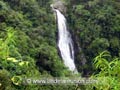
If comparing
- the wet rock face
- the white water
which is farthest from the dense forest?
the white water

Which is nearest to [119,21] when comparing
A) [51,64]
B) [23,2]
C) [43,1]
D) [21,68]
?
[43,1]

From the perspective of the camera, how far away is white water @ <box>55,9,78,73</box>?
19656mm

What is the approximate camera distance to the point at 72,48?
2055 centimetres

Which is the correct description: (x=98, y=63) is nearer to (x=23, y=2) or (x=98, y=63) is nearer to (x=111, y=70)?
(x=111, y=70)

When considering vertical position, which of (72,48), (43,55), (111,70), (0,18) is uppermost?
(111,70)

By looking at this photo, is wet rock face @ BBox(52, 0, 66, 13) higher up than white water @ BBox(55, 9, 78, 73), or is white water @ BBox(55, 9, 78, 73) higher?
wet rock face @ BBox(52, 0, 66, 13)

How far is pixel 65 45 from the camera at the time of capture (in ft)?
66.1

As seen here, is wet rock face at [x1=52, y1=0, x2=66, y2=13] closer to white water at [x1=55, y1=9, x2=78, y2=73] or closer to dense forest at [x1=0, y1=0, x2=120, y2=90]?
dense forest at [x1=0, y1=0, x2=120, y2=90]

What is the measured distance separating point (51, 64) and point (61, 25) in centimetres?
633

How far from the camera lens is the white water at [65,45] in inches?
774

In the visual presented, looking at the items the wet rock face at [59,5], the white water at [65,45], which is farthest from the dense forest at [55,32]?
the white water at [65,45]

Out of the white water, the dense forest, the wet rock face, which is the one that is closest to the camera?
the dense forest

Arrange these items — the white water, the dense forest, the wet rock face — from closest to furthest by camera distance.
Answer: the dense forest, the white water, the wet rock face

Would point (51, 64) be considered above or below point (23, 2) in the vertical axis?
below
